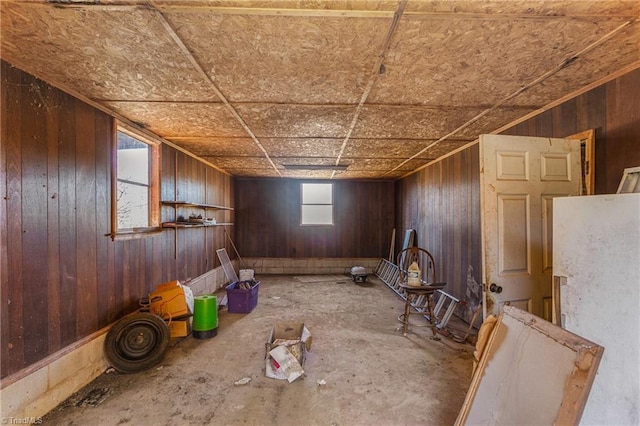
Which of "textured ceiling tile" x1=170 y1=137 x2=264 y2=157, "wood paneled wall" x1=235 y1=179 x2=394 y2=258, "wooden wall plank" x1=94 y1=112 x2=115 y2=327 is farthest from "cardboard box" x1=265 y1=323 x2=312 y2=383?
"wood paneled wall" x1=235 y1=179 x2=394 y2=258

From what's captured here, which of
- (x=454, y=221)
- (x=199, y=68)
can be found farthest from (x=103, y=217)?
(x=454, y=221)

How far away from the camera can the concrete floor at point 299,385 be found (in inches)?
74.3

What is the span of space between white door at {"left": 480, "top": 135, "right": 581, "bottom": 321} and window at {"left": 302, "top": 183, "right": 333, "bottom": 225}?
16.3 ft

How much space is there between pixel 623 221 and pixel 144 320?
350cm

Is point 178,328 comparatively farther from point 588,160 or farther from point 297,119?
point 588,160

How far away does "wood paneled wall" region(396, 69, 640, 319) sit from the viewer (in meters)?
1.76

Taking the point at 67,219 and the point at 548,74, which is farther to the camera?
the point at 67,219

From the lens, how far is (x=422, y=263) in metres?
5.00

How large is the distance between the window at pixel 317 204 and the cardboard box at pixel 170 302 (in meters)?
3.98

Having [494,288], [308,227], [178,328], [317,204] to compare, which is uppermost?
[317,204]

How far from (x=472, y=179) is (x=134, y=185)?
409 centimetres

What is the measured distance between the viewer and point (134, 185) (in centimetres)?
305

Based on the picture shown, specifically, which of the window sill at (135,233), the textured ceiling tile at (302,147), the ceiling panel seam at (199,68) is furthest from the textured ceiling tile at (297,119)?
the window sill at (135,233)

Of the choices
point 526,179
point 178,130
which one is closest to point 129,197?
point 178,130
